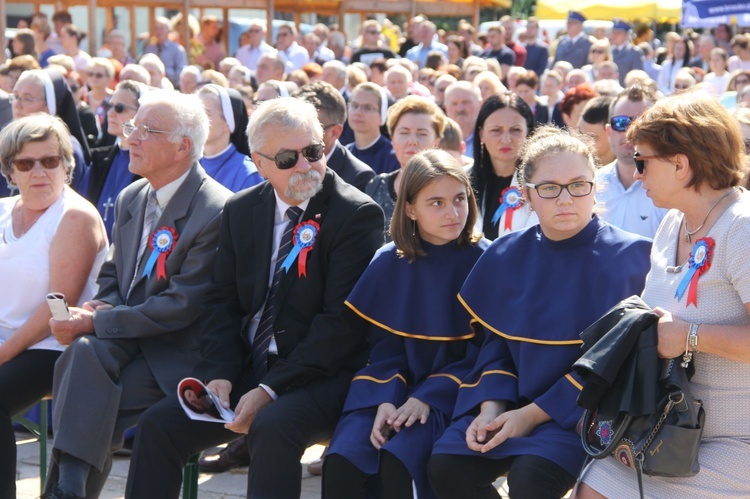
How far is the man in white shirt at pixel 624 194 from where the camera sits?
4.93 metres

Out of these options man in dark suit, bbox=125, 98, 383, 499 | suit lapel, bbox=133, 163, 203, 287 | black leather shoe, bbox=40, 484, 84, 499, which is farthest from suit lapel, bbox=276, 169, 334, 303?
black leather shoe, bbox=40, 484, 84, 499

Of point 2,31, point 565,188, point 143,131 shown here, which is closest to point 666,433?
point 565,188

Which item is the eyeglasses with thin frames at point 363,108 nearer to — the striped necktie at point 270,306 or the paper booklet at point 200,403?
the striped necktie at point 270,306

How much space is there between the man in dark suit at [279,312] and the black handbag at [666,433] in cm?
127

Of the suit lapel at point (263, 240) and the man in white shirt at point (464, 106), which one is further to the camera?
the man in white shirt at point (464, 106)

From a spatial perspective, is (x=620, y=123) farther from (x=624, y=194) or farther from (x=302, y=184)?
(x=302, y=184)

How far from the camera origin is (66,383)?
4293 millimetres

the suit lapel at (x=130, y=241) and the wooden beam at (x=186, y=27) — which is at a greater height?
the wooden beam at (x=186, y=27)

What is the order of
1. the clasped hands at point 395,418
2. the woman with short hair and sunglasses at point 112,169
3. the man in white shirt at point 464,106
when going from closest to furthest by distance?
the clasped hands at point 395,418, the woman with short hair and sunglasses at point 112,169, the man in white shirt at point 464,106

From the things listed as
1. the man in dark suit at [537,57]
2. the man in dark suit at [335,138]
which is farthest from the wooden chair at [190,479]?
the man in dark suit at [537,57]

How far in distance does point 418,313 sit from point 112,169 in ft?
11.9

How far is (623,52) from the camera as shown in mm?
16406

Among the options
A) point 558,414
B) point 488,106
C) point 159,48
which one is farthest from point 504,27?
point 558,414

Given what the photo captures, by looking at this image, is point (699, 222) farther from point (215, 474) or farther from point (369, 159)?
point (369, 159)
